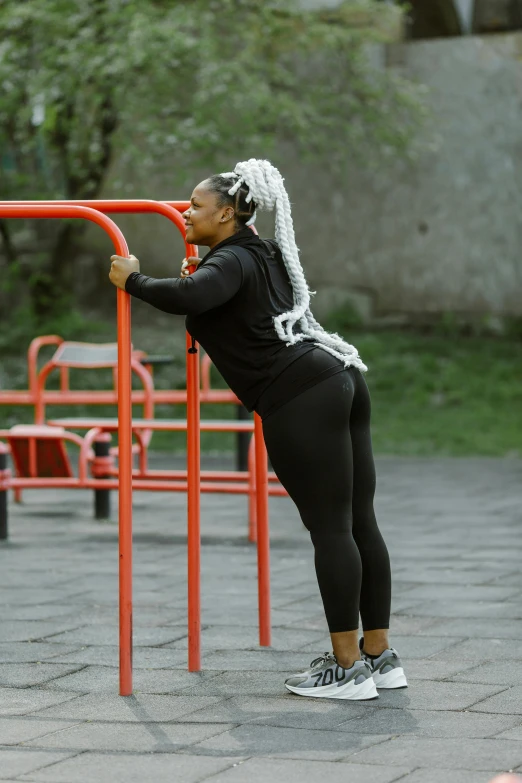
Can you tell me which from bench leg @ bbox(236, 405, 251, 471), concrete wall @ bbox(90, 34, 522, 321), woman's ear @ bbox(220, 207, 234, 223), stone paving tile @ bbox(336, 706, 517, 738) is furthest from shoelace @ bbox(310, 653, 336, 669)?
concrete wall @ bbox(90, 34, 522, 321)

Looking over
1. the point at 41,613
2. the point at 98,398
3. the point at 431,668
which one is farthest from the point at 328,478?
the point at 98,398

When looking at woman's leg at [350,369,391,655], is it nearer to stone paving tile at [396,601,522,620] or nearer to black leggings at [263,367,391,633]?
black leggings at [263,367,391,633]

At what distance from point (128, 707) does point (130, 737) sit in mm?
332

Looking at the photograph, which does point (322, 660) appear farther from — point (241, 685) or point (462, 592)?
point (462, 592)

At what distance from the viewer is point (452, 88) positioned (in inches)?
624

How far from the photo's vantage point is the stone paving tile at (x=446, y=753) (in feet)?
10.6

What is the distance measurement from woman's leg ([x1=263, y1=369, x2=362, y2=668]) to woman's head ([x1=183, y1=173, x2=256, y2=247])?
559 mm

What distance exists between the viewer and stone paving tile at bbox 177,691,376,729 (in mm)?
3682

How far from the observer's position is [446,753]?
3338 millimetres

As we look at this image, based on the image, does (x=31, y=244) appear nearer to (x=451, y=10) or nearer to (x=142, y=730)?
(x=451, y=10)

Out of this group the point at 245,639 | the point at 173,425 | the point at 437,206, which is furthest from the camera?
the point at 437,206

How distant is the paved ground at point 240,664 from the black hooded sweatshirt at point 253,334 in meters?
0.91

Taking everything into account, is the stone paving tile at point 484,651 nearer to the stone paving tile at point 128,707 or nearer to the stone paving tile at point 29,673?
the stone paving tile at point 128,707

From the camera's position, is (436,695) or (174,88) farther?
(174,88)
